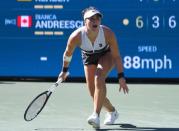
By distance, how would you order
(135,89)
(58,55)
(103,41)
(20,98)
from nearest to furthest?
(103,41) → (20,98) → (135,89) → (58,55)

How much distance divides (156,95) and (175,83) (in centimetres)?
243

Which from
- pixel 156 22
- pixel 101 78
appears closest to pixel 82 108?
pixel 101 78

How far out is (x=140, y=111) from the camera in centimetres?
920

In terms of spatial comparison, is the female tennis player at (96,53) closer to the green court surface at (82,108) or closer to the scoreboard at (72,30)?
the green court surface at (82,108)

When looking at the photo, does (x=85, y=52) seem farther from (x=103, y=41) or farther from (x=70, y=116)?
(x=70, y=116)

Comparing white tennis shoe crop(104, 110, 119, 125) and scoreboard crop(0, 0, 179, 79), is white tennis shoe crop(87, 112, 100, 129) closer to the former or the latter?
white tennis shoe crop(104, 110, 119, 125)

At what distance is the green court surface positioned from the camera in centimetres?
777

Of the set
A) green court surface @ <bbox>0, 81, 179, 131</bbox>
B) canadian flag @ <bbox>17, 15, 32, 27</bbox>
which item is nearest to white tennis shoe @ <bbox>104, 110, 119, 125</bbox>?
green court surface @ <bbox>0, 81, 179, 131</bbox>

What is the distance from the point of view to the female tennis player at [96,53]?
23.8ft

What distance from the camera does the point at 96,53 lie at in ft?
24.8

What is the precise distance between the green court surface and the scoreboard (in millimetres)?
439

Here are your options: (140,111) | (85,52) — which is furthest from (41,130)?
(140,111)

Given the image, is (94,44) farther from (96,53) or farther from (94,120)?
(94,120)

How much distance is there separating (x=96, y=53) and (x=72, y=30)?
615 centimetres
